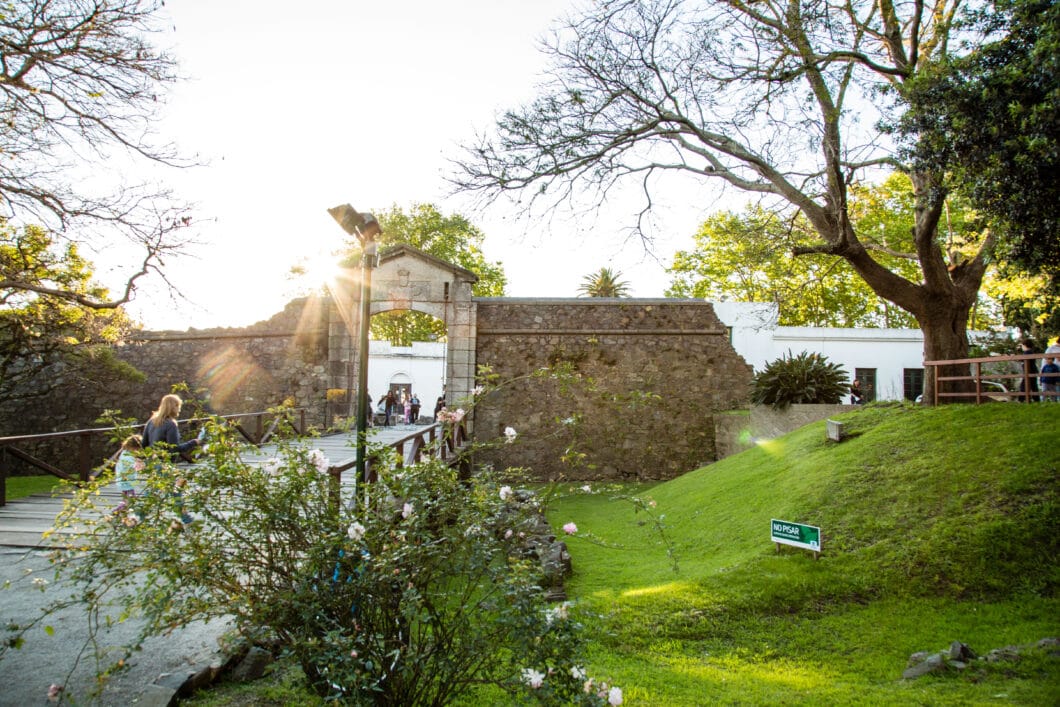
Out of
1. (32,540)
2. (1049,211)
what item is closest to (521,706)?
(32,540)

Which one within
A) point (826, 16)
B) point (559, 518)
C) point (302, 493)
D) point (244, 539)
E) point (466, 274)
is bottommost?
point (559, 518)

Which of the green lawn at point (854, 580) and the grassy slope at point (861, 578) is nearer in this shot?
the green lawn at point (854, 580)

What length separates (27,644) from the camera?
12.8 ft

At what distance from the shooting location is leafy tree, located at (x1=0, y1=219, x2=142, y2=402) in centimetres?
762

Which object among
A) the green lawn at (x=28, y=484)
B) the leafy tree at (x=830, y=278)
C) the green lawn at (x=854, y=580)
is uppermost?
the leafy tree at (x=830, y=278)

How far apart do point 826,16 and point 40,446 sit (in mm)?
17531

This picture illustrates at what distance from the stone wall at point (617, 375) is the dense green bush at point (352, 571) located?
37.5 feet

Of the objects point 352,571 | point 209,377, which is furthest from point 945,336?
point 209,377

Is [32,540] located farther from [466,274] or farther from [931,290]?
[931,290]

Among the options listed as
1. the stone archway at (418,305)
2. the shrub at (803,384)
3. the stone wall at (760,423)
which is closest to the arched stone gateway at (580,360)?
the stone archway at (418,305)

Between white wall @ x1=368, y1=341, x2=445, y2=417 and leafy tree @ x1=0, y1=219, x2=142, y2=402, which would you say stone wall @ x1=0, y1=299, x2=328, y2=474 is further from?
white wall @ x1=368, y1=341, x2=445, y2=417

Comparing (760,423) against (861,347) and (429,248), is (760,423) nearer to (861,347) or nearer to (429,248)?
(861,347)

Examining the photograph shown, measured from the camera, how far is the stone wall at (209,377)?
14.6 metres

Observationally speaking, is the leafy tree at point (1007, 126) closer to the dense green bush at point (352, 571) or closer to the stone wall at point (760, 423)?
the stone wall at point (760, 423)
